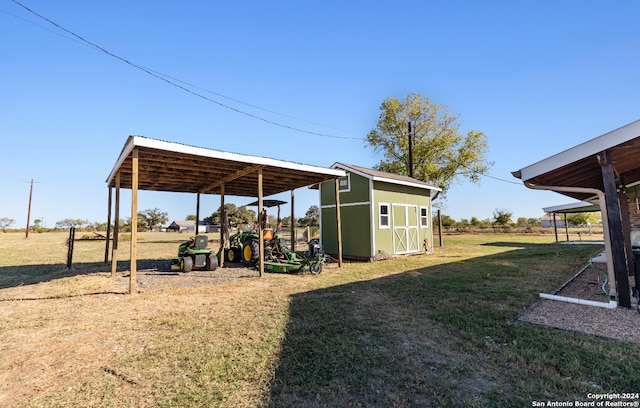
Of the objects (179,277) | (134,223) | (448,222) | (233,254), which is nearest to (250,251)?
(233,254)

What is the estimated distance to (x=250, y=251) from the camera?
926cm

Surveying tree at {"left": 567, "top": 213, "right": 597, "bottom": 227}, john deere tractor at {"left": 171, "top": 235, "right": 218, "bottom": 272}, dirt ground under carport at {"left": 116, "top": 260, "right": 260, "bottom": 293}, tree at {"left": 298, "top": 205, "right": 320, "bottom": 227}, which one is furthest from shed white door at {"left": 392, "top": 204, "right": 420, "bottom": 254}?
tree at {"left": 567, "top": 213, "right": 597, "bottom": 227}

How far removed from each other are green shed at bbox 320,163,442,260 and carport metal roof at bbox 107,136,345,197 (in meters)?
2.19

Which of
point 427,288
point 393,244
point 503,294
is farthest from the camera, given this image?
point 393,244

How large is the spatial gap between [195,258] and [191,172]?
2.48 meters

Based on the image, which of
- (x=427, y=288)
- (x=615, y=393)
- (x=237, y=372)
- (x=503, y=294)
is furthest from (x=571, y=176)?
(x=237, y=372)

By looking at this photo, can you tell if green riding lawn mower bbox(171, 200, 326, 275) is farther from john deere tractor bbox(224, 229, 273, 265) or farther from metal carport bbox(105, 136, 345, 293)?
metal carport bbox(105, 136, 345, 293)

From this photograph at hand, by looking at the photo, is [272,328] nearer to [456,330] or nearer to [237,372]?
[237,372]

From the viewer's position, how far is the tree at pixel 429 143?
763 inches

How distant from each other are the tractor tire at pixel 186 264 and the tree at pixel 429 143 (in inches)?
599

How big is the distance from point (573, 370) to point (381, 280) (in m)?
4.41

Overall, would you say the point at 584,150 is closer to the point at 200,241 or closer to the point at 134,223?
the point at 134,223

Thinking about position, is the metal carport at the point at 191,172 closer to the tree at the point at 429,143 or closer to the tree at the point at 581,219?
the tree at the point at 429,143

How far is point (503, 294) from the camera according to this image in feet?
16.9
